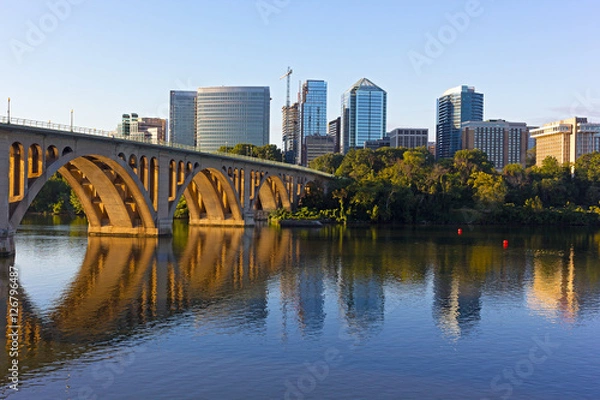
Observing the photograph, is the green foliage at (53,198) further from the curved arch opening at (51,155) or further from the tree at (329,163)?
the tree at (329,163)

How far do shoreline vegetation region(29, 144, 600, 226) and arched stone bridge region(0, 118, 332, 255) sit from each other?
36.4 feet

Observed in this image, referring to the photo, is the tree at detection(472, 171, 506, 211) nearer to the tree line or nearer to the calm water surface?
the tree line

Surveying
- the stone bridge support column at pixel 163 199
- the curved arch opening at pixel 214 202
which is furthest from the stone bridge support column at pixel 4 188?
the curved arch opening at pixel 214 202

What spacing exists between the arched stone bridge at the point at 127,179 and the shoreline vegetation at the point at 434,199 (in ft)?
36.4

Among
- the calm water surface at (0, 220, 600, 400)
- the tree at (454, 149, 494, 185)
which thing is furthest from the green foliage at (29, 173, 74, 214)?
the tree at (454, 149, 494, 185)

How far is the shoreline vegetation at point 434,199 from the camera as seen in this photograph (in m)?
112

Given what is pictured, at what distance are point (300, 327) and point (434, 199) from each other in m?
95.2

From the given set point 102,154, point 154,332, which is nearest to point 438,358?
point 154,332

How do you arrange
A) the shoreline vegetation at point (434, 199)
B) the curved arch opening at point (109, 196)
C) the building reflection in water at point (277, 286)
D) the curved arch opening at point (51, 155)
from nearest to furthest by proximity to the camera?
1. the building reflection in water at point (277, 286)
2. the curved arch opening at point (51, 155)
3. the curved arch opening at point (109, 196)
4. the shoreline vegetation at point (434, 199)

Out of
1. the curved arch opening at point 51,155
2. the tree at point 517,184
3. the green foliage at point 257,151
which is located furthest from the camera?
the green foliage at point 257,151

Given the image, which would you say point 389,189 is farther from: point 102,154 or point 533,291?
point 533,291

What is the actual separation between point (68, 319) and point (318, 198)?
94.0 m

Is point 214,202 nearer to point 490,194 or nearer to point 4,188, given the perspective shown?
point 4,188

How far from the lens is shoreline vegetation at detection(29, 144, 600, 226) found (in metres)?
112
